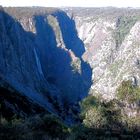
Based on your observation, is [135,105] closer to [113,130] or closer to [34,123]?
[113,130]

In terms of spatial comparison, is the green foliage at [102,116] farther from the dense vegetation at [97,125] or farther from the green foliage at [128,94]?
the green foliage at [128,94]

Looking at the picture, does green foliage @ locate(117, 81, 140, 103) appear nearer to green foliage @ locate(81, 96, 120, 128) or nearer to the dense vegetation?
the dense vegetation

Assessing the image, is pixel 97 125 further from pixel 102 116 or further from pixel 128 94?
pixel 128 94

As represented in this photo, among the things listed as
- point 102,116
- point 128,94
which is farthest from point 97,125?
point 128,94

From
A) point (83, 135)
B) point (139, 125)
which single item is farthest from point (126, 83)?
point (83, 135)

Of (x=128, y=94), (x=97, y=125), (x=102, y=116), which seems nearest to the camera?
(x=97, y=125)

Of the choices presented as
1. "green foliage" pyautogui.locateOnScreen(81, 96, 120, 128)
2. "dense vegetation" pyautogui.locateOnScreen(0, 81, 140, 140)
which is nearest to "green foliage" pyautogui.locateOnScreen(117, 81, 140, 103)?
"dense vegetation" pyautogui.locateOnScreen(0, 81, 140, 140)

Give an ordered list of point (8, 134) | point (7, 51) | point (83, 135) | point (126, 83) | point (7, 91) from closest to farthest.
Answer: point (8, 134)
point (83, 135)
point (126, 83)
point (7, 91)
point (7, 51)

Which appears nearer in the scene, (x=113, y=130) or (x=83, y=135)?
(x=83, y=135)
